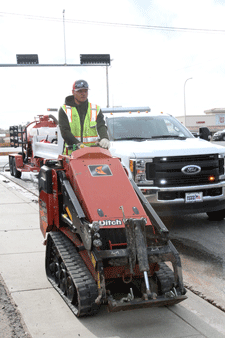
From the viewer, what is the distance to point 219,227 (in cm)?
792

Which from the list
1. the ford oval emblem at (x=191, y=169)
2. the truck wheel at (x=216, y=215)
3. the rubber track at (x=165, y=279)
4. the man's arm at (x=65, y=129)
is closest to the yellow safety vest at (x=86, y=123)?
the man's arm at (x=65, y=129)

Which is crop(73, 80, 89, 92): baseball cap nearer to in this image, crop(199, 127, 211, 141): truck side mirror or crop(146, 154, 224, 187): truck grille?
crop(146, 154, 224, 187): truck grille

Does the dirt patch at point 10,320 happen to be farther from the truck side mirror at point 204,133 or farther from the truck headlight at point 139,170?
the truck side mirror at point 204,133

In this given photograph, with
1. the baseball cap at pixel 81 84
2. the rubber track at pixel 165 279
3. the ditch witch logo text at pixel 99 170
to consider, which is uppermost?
the baseball cap at pixel 81 84

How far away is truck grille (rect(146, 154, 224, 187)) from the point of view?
7191mm

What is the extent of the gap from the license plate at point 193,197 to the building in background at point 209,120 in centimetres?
7071

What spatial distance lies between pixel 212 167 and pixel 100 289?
4.30m

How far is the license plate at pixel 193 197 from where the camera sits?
7.15 meters

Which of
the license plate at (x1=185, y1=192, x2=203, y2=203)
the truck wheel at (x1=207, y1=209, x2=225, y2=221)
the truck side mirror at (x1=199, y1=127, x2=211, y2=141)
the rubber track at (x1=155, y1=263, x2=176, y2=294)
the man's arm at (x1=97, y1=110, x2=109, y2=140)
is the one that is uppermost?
the man's arm at (x1=97, y1=110, x2=109, y2=140)

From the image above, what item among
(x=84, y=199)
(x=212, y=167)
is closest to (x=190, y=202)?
(x=212, y=167)

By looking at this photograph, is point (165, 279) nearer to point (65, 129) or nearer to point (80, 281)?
point (80, 281)

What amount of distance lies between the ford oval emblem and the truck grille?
0.04m

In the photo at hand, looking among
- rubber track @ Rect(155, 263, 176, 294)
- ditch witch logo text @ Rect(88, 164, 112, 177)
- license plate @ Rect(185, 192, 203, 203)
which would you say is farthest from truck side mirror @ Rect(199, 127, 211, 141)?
rubber track @ Rect(155, 263, 176, 294)

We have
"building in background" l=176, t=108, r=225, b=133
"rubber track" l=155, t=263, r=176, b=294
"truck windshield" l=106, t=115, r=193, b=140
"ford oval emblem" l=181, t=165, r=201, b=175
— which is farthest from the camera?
"building in background" l=176, t=108, r=225, b=133
